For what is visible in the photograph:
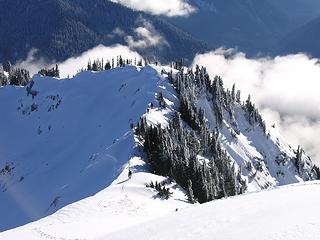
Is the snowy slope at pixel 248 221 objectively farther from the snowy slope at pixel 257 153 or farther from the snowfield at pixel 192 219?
the snowy slope at pixel 257 153

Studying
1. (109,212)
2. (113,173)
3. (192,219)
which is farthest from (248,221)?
(113,173)

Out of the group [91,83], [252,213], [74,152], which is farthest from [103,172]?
[91,83]

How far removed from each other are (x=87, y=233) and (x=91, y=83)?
119185 mm

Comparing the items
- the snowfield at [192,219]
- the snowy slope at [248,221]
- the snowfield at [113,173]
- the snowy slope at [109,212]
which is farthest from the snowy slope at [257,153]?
the snowy slope at [248,221]

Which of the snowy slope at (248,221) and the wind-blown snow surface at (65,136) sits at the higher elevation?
the wind-blown snow surface at (65,136)

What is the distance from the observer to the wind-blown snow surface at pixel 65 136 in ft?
337

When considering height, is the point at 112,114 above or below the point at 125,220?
above

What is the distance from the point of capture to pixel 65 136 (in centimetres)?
14475

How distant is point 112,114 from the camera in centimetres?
14200

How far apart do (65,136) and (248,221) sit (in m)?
106

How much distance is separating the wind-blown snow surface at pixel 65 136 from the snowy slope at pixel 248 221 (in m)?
37.6

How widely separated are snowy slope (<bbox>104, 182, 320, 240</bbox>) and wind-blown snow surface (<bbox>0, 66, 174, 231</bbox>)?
37.6m

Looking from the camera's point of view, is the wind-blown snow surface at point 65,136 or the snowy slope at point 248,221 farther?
the wind-blown snow surface at point 65,136

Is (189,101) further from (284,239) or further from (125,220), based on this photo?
(284,239)
